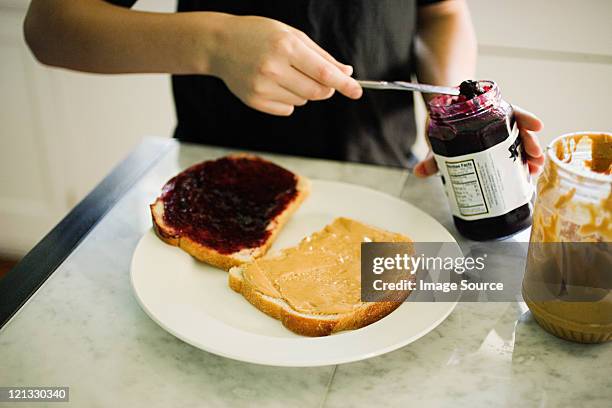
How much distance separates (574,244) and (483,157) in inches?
8.1

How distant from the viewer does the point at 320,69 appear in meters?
1.00

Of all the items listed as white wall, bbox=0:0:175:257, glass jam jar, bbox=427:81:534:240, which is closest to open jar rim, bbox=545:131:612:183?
glass jam jar, bbox=427:81:534:240

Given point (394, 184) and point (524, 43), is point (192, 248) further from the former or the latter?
point (524, 43)

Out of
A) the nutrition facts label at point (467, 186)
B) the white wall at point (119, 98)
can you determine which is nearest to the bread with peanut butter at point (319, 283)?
the nutrition facts label at point (467, 186)

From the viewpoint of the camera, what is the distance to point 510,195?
1004 mm

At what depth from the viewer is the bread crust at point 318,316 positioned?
88cm

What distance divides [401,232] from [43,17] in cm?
76

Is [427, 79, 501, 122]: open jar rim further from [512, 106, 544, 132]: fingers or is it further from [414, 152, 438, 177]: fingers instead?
[414, 152, 438, 177]: fingers

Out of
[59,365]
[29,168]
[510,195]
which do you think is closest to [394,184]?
[510,195]

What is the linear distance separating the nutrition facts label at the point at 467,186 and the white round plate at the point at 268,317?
6 centimetres

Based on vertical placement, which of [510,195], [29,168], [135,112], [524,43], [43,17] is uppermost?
[43,17]

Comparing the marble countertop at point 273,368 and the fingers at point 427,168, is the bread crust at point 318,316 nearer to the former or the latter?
Answer: the marble countertop at point 273,368

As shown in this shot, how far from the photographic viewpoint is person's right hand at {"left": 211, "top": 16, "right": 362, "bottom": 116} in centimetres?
101

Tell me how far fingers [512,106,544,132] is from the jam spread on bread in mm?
401
